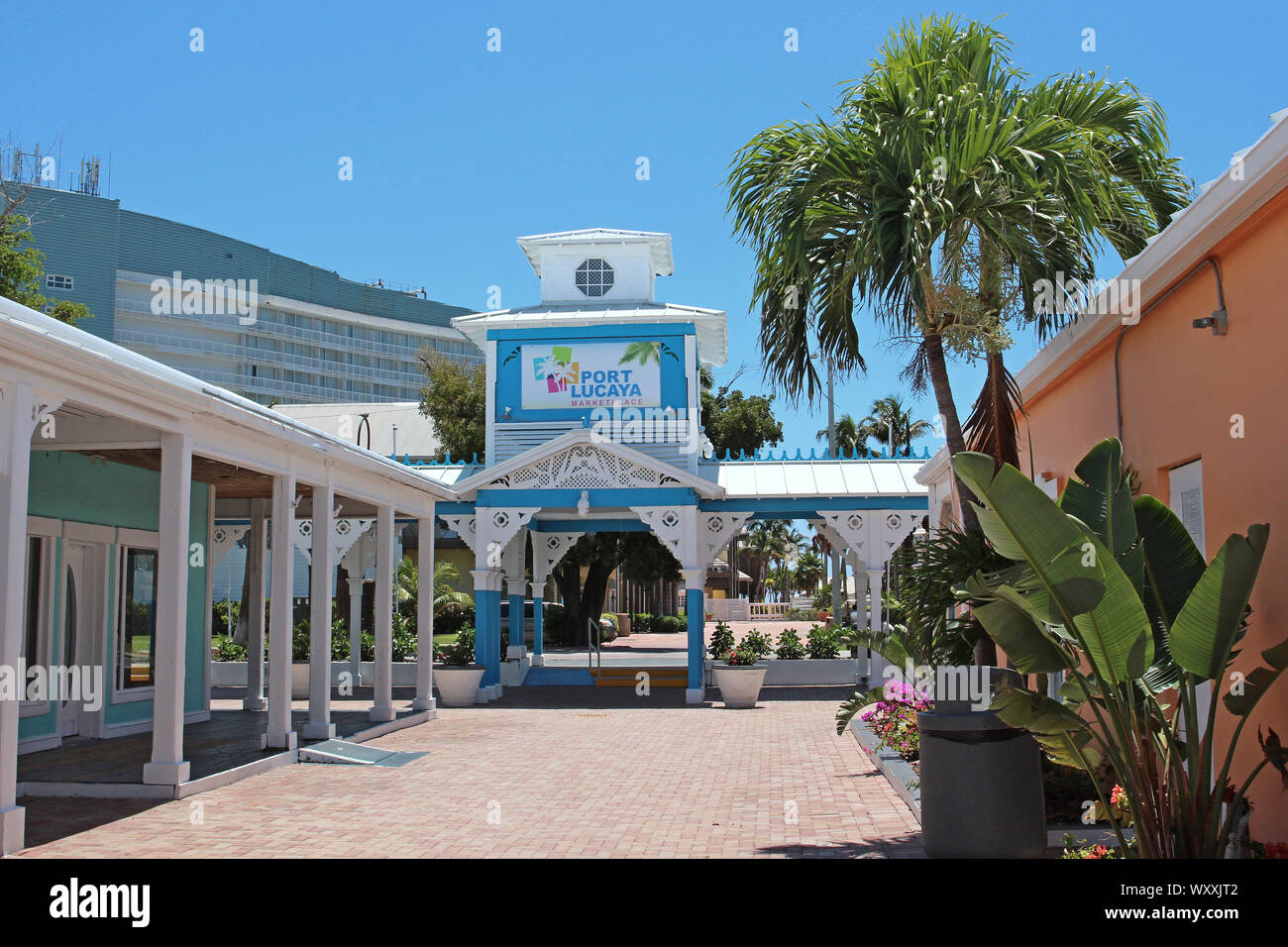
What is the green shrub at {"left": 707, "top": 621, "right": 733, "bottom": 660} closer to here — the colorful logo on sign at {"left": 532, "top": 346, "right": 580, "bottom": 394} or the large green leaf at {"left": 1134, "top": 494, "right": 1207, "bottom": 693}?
the colorful logo on sign at {"left": 532, "top": 346, "right": 580, "bottom": 394}

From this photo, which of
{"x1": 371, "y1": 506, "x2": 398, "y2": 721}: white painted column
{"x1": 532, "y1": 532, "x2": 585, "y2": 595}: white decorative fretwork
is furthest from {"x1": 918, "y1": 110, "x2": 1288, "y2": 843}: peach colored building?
{"x1": 532, "y1": 532, "x2": 585, "y2": 595}: white decorative fretwork

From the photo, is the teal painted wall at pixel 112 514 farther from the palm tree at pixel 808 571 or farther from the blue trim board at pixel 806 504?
the palm tree at pixel 808 571

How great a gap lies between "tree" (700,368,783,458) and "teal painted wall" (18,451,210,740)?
21.0 metres

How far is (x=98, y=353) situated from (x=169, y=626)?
9.50ft

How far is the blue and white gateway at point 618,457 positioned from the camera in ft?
66.6

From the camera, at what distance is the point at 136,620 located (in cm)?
1526

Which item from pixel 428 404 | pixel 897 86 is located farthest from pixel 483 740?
pixel 428 404

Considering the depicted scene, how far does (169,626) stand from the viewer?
33.0ft

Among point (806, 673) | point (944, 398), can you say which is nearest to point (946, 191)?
point (944, 398)

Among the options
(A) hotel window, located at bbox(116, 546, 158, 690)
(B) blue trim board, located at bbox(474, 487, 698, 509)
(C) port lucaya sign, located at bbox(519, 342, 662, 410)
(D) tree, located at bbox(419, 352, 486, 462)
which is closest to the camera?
(A) hotel window, located at bbox(116, 546, 158, 690)

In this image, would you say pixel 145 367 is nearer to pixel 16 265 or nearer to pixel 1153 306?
pixel 1153 306

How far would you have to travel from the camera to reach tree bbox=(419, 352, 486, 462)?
34.4 metres

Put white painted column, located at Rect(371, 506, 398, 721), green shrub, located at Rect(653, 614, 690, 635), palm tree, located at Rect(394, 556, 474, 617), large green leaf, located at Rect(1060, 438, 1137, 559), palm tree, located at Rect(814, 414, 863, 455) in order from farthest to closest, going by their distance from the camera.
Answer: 1. palm tree, located at Rect(814, 414, 863, 455)
2. green shrub, located at Rect(653, 614, 690, 635)
3. palm tree, located at Rect(394, 556, 474, 617)
4. white painted column, located at Rect(371, 506, 398, 721)
5. large green leaf, located at Rect(1060, 438, 1137, 559)
